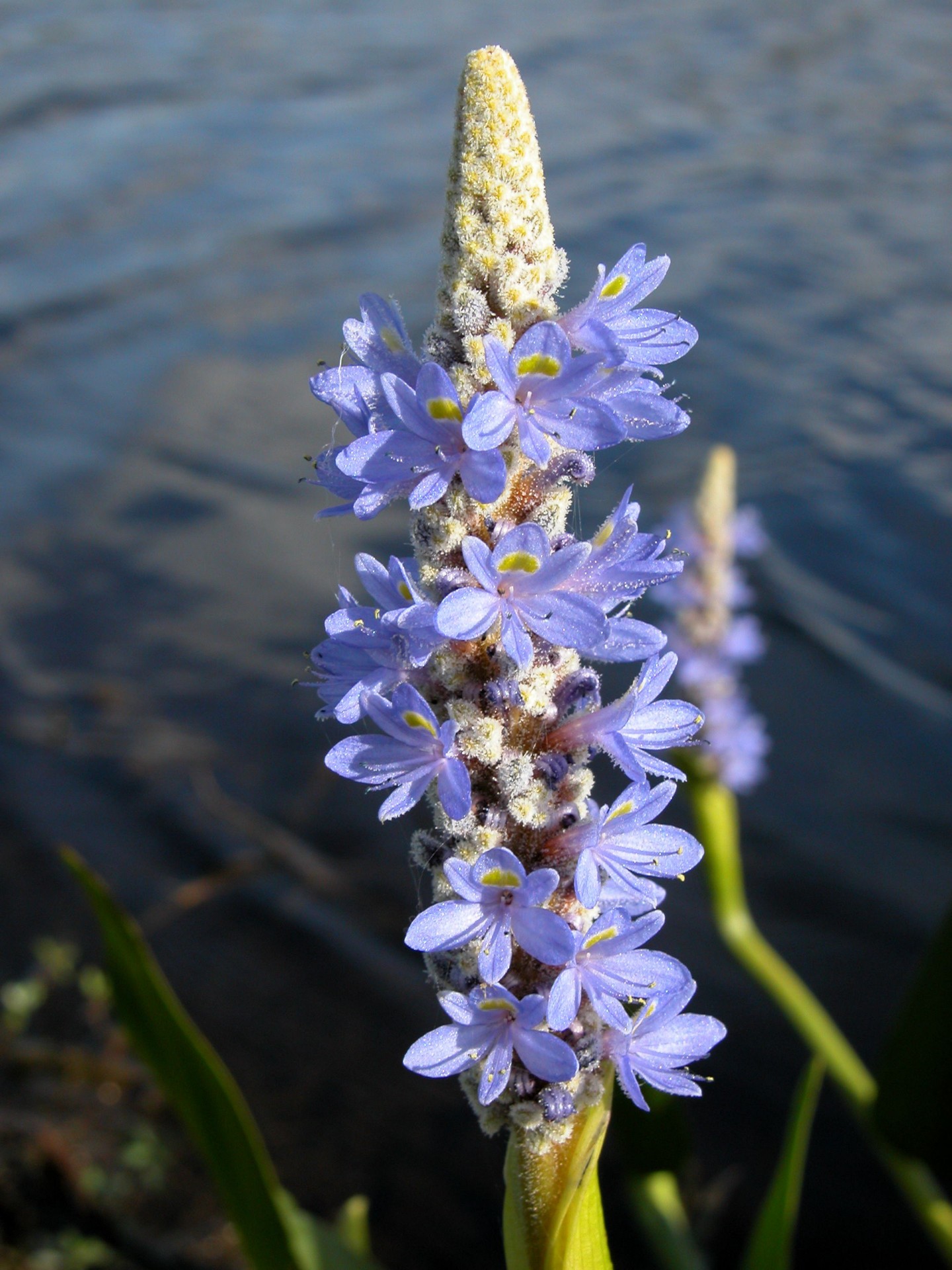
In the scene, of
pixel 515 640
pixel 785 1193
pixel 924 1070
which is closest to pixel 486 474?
pixel 515 640

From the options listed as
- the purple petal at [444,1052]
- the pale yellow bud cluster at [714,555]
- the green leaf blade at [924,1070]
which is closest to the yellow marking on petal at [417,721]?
the purple petal at [444,1052]

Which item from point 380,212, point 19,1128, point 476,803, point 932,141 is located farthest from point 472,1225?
point 932,141

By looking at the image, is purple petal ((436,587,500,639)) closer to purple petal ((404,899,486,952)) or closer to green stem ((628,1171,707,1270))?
purple petal ((404,899,486,952))

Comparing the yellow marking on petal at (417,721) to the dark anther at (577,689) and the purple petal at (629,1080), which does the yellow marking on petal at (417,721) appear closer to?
the dark anther at (577,689)

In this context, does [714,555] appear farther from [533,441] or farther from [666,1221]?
[533,441]

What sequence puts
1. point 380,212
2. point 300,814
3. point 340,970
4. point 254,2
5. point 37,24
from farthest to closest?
1. point 254,2
2. point 37,24
3. point 380,212
4. point 300,814
5. point 340,970

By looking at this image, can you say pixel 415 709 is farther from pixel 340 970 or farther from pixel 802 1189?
pixel 340 970
